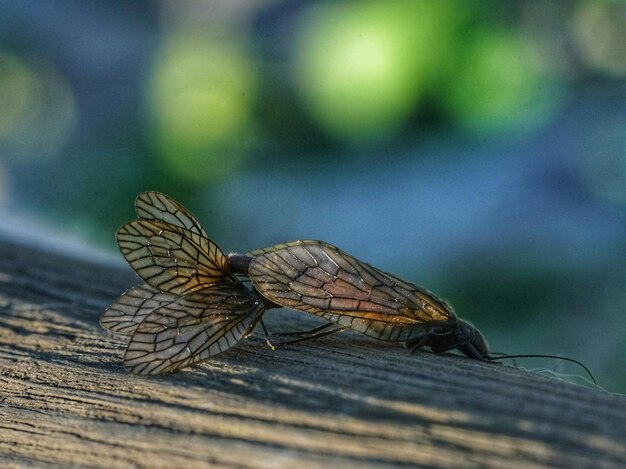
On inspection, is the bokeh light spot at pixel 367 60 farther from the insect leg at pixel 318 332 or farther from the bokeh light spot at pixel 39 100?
the insect leg at pixel 318 332

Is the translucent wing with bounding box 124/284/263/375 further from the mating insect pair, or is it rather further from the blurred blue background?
the blurred blue background

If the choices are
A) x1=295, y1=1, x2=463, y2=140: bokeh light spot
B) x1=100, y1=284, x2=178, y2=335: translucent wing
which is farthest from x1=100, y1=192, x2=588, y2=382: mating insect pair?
x1=295, y1=1, x2=463, y2=140: bokeh light spot

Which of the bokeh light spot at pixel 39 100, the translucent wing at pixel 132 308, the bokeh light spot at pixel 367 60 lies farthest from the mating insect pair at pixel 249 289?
the bokeh light spot at pixel 39 100

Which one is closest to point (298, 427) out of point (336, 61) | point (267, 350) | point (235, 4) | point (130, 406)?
point (130, 406)

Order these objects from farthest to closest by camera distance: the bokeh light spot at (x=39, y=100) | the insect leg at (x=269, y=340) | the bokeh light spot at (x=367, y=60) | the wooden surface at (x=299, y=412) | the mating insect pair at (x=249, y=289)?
1. the bokeh light spot at (x=39, y=100)
2. the bokeh light spot at (x=367, y=60)
3. the mating insect pair at (x=249, y=289)
4. the insect leg at (x=269, y=340)
5. the wooden surface at (x=299, y=412)

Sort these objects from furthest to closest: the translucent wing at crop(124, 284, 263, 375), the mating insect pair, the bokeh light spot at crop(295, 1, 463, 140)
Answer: the bokeh light spot at crop(295, 1, 463, 140) → the mating insect pair → the translucent wing at crop(124, 284, 263, 375)

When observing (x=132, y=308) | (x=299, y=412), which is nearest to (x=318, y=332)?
(x=132, y=308)

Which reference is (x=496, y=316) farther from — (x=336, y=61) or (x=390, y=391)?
(x=390, y=391)
